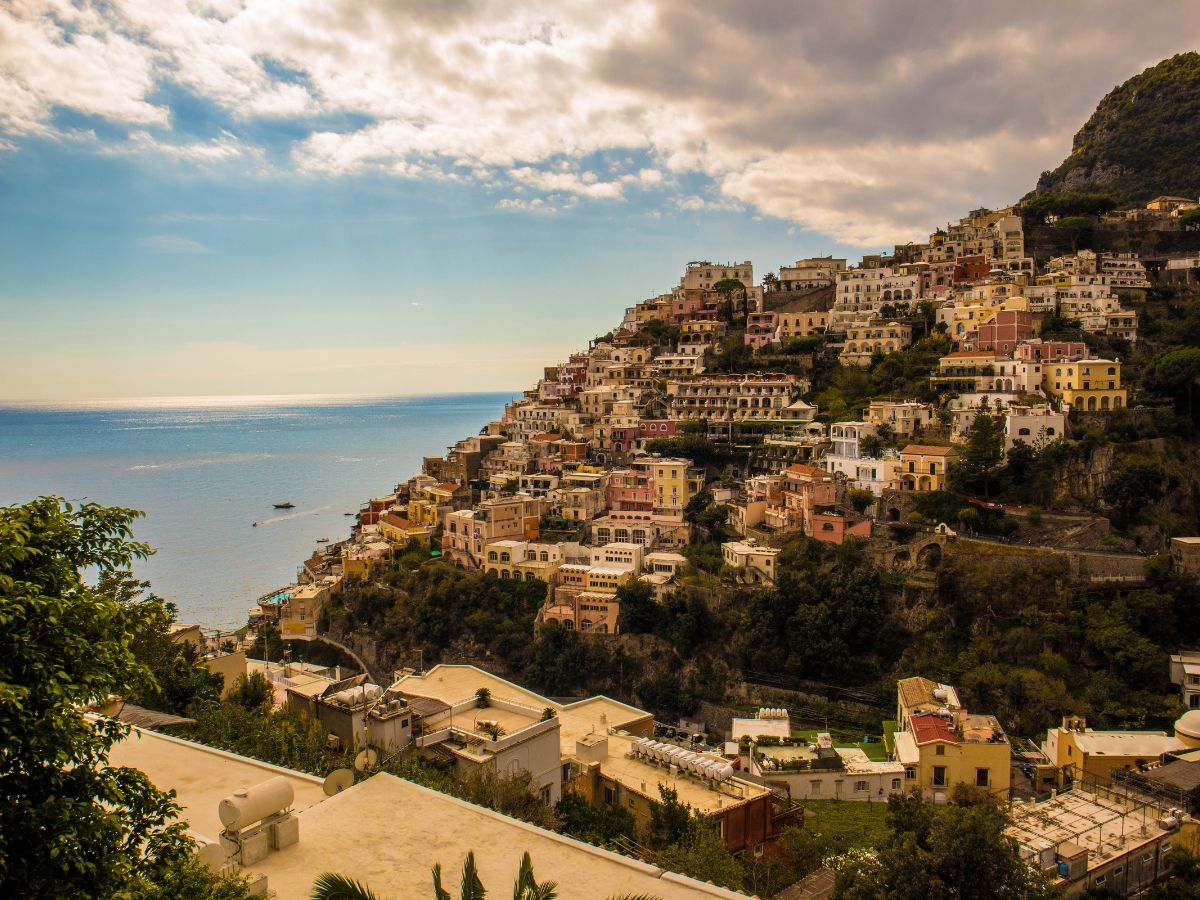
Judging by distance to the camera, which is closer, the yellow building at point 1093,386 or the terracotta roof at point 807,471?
the terracotta roof at point 807,471

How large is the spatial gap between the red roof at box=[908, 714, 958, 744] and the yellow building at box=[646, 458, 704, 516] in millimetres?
15225

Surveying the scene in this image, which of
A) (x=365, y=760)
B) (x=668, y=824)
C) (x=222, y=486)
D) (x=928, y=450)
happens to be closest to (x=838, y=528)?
(x=928, y=450)

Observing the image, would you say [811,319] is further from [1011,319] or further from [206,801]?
[206,801]

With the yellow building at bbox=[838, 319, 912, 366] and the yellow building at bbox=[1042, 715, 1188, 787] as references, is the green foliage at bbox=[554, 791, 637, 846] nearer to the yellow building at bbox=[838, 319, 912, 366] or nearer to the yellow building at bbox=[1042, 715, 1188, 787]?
the yellow building at bbox=[1042, 715, 1188, 787]

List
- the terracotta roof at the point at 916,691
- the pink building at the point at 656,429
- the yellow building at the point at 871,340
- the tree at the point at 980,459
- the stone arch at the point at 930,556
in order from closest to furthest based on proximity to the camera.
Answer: the terracotta roof at the point at 916,691, the stone arch at the point at 930,556, the tree at the point at 980,459, the pink building at the point at 656,429, the yellow building at the point at 871,340

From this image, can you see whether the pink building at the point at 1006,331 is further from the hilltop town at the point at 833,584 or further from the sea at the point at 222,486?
the sea at the point at 222,486

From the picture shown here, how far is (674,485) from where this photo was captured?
1366 inches

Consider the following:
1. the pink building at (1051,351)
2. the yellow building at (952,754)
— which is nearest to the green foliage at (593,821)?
the yellow building at (952,754)

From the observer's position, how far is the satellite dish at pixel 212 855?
6293mm

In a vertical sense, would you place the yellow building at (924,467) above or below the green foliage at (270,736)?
above

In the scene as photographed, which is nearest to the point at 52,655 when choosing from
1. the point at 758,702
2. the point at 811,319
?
the point at 758,702

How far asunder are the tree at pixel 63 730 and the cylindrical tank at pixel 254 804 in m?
1.24

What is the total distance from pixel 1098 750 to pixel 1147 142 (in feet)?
215

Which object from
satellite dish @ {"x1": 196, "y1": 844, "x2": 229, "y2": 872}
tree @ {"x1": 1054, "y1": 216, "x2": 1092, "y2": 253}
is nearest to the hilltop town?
tree @ {"x1": 1054, "y1": 216, "x2": 1092, "y2": 253}
